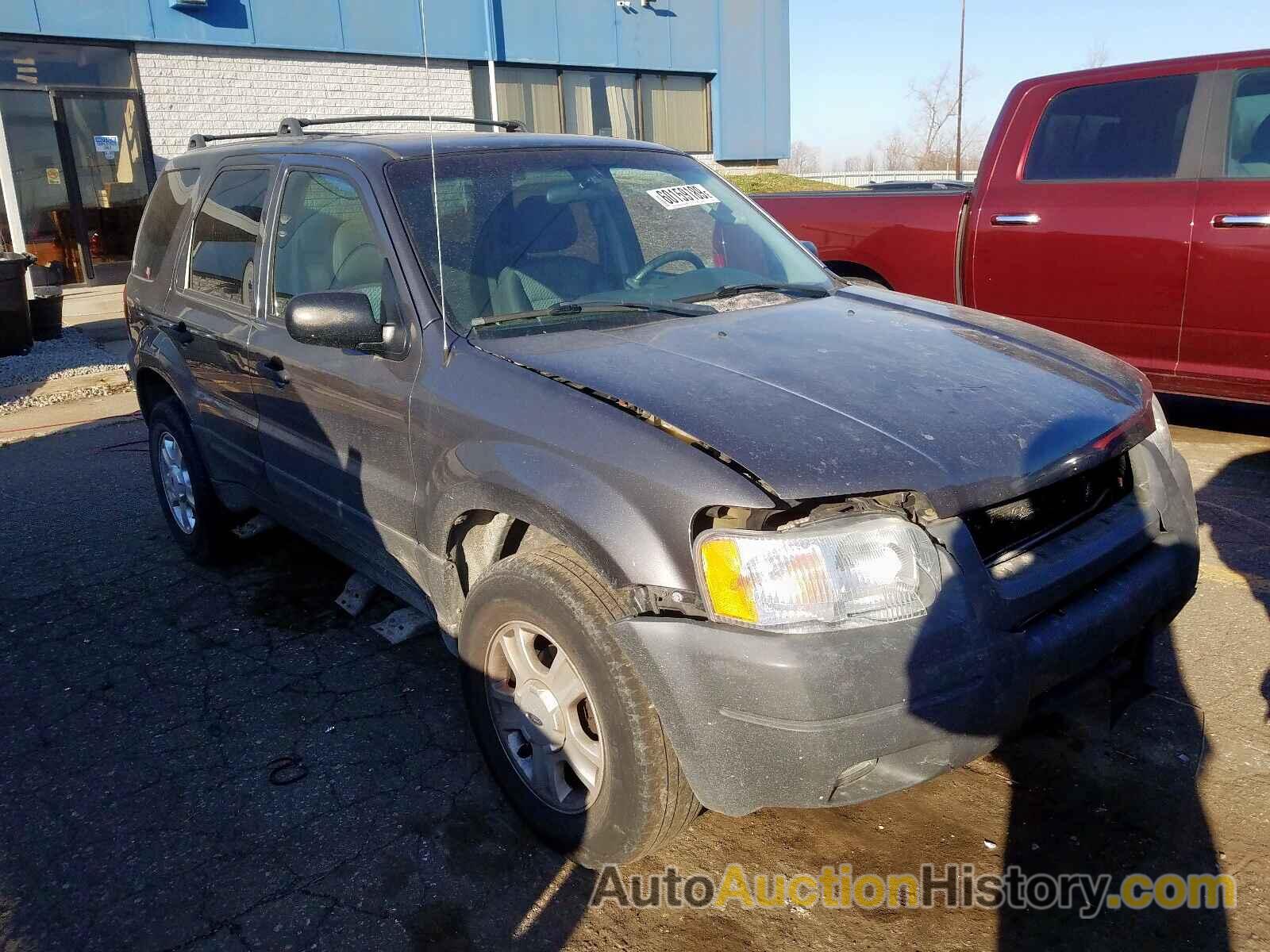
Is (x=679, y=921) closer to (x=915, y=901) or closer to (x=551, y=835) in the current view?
(x=551, y=835)

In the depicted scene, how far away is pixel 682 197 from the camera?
3.82 m

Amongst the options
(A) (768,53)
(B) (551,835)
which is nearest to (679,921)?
(B) (551,835)

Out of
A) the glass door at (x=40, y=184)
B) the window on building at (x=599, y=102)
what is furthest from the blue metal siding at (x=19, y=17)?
the window on building at (x=599, y=102)

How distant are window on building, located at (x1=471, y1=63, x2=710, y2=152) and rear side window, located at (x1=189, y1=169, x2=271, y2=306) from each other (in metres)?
13.3

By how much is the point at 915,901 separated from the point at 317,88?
1600 cm

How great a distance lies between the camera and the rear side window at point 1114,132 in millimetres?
5332

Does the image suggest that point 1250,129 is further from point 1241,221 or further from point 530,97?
point 530,97

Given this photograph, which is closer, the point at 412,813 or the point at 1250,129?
the point at 412,813

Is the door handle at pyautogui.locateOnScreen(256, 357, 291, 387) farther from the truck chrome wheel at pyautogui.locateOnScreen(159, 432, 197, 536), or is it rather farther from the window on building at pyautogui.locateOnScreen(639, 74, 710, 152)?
the window on building at pyautogui.locateOnScreen(639, 74, 710, 152)

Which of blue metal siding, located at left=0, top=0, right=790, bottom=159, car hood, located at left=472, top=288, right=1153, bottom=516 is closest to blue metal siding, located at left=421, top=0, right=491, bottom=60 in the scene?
blue metal siding, located at left=0, top=0, right=790, bottom=159

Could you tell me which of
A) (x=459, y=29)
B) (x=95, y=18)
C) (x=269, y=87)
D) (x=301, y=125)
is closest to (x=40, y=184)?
(x=95, y=18)

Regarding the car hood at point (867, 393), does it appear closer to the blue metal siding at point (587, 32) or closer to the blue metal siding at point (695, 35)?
the blue metal siding at point (587, 32)

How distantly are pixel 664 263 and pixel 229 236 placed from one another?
1840 mm

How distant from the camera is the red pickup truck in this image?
505 cm
